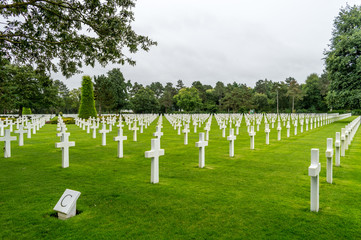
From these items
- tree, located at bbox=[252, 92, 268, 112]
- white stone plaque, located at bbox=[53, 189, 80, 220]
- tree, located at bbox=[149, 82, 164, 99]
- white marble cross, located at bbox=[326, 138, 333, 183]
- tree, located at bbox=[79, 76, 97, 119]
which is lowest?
white stone plaque, located at bbox=[53, 189, 80, 220]

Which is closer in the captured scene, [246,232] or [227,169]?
[246,232]

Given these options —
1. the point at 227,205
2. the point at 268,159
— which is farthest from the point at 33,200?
the point at 268,159

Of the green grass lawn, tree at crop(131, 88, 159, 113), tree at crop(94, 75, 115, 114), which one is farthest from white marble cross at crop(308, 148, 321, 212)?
tree at crop(131, 88, 159, 113)

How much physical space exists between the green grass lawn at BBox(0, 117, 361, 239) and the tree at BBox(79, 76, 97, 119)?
78.5 feet

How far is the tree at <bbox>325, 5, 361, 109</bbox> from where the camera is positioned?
2853cm

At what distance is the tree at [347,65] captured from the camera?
93.6ft

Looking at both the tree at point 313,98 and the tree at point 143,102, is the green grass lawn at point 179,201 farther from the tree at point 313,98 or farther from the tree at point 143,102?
the tree at point 313,98

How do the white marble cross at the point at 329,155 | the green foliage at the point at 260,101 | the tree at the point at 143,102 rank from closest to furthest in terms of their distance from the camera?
the white marble cross at the point at 329,155 → the tree at the point at 143,102 → the green foliage at the point at 260,101

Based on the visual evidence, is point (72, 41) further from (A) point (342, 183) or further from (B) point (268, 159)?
(A) point (342, 183)

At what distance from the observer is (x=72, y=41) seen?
23.9 ft

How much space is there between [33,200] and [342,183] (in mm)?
6125

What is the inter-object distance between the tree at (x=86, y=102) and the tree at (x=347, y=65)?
2898cm

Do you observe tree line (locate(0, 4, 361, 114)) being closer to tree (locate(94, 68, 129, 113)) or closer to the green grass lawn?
tree (locate(94, 68, 129, 113))

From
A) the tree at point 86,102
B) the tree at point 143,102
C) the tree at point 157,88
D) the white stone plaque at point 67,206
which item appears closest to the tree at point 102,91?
the tree at point 86,102
